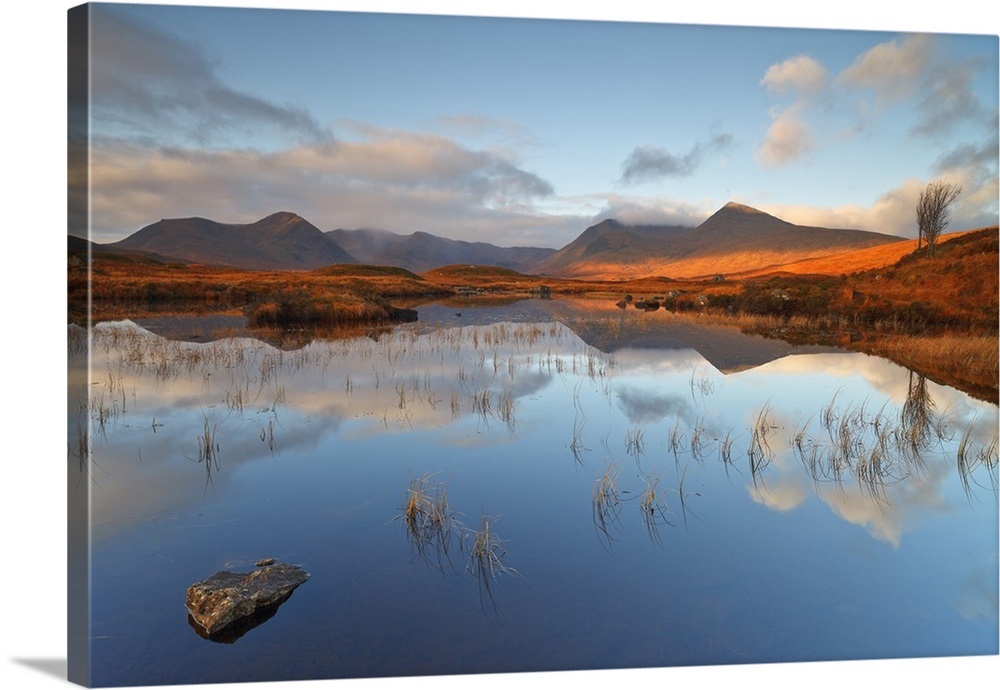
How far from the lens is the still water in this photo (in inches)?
167

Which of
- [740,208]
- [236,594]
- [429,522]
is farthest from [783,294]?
[236,594]

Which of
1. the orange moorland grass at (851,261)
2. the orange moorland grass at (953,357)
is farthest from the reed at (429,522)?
the orange moorland grass at (953,357)

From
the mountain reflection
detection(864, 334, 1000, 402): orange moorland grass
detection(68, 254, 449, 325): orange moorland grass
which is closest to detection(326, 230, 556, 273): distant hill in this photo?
detection(68, 254, 449, 325): orange moorland grass

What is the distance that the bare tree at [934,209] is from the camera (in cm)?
647

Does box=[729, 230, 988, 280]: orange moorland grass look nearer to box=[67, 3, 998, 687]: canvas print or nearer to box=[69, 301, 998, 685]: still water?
box=[67, 3, 998, 687]: canvas print

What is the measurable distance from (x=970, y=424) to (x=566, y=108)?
5604 mm

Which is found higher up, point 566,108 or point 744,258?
point 566,108

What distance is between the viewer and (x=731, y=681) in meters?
Result: 4.44

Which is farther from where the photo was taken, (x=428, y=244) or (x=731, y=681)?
(x=428, y=244)

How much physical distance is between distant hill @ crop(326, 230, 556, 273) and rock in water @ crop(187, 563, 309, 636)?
13.7ft

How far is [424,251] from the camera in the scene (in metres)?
7.90

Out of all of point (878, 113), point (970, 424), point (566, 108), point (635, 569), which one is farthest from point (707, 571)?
point (878, 113)

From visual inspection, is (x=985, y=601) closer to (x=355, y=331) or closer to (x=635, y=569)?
(x=635, y=569)

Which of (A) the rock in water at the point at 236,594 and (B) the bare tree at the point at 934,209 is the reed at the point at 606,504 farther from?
(B) the bare tree at the point at 934,209
